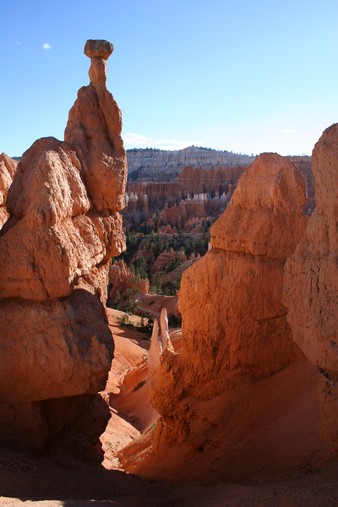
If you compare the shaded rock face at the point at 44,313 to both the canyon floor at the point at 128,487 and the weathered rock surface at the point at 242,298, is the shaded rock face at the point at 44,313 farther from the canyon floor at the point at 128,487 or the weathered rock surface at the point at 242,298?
the weathered rock surface at the point at 242,298

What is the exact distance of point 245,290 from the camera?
28.3 ft

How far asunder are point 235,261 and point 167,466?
386 cm

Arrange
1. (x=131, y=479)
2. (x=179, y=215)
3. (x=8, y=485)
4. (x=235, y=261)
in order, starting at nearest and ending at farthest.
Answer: (x=8, y=485) < (x=131, y=479) < (x=235, y=261) < (x=179, y=215)

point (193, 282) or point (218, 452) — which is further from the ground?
point (193, 282)

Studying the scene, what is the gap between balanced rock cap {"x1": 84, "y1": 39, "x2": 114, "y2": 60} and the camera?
942cm

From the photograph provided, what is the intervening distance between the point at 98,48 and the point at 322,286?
6.27 m

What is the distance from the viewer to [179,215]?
3127 inches

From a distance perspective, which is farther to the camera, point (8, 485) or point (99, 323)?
point (99, 323)

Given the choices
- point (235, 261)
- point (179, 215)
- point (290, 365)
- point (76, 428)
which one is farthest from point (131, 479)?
point (179, 215)

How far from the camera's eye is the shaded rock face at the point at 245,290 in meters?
8.58

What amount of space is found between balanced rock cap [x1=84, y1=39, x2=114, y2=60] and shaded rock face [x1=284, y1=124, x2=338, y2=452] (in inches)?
200

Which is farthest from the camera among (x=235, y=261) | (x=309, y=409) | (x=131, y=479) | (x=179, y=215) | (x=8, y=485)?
(x=179, y=215)

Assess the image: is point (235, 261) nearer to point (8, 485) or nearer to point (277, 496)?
point (277, 496)

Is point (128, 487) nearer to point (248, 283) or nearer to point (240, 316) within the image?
point (240, 316)
